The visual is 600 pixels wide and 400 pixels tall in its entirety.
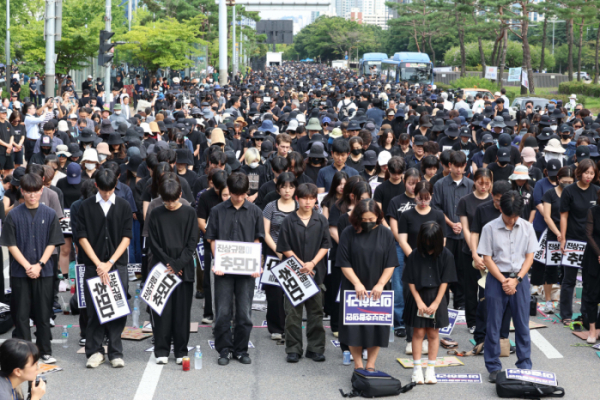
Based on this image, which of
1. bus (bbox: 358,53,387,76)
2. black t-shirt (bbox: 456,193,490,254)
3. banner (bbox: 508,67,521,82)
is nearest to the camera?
black t-shirt (bbox: 456,193,490,254)

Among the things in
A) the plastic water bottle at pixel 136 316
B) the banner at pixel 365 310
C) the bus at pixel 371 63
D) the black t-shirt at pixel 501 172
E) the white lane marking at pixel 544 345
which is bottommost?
the white lane marking at pixel 544 345

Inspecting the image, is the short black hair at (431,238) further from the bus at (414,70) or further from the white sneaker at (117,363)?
the bus at (414,70)

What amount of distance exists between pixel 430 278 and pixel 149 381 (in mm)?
2816

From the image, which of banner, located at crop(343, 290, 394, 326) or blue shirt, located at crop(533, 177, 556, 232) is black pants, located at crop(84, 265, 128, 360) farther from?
blue shirt, located at crop(533, 177, 556, 232)

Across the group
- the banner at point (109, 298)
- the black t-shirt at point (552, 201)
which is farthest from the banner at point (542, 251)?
the banner at point (109, 298)

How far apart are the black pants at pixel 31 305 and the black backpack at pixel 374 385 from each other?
3.03m

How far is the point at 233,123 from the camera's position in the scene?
51.1ft

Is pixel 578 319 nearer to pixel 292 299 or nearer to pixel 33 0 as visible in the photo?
pixel 292 299

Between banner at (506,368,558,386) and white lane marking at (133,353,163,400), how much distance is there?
3254 mm

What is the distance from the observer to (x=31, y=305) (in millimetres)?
7824

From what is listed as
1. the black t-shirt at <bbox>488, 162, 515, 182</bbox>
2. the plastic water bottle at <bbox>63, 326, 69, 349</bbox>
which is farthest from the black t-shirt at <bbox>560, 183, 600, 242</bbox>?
the plastic water bottle at <bbox>63, 326, 69, 349</bbox>

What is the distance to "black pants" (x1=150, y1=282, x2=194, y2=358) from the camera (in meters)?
7.83

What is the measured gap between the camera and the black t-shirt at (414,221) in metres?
8.24

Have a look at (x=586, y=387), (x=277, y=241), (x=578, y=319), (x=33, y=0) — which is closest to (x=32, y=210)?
(x=277, y=241)
